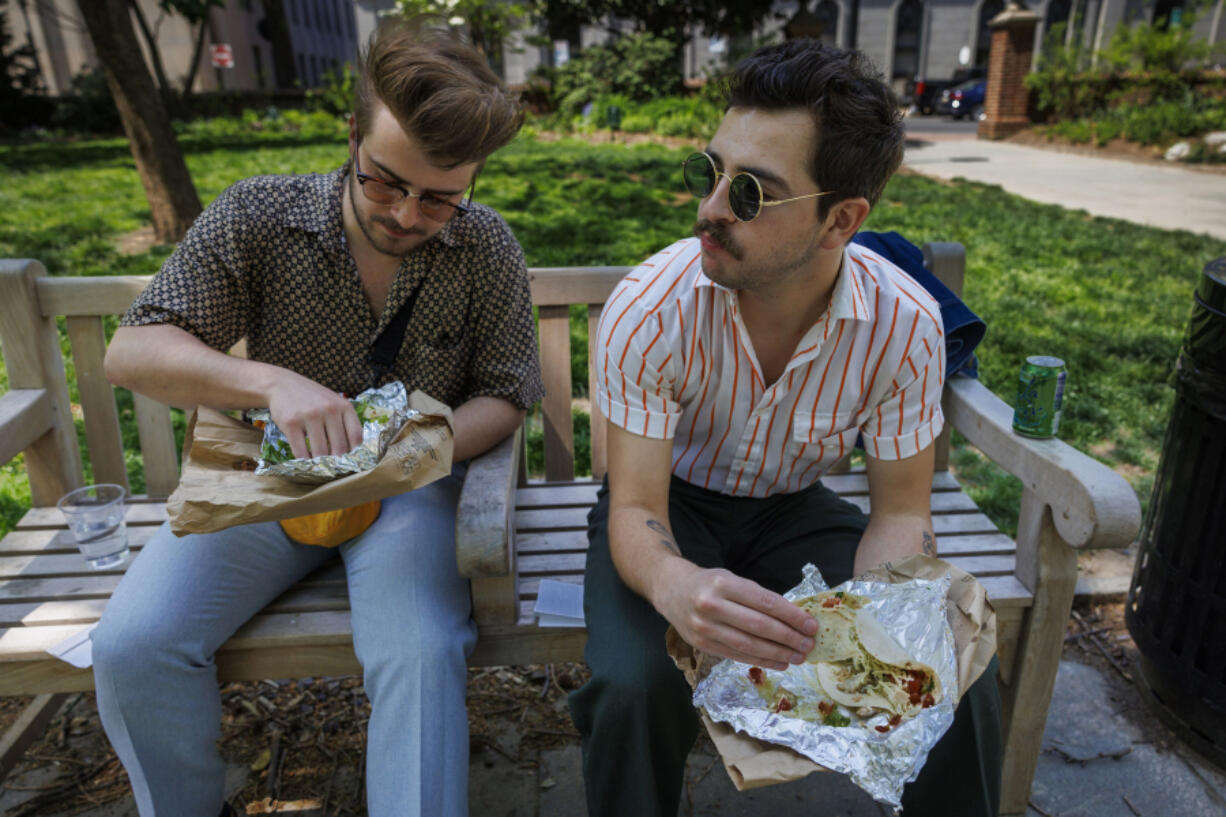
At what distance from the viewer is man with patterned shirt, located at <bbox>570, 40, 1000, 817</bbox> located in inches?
65.2

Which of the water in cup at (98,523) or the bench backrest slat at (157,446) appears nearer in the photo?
the water in cup at (98,523)

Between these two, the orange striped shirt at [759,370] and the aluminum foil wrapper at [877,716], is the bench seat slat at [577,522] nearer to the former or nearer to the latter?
the orange striped shirt at [759,370]

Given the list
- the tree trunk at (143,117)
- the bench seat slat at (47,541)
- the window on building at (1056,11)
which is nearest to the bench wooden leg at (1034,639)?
the bench seat slat at (47,541)

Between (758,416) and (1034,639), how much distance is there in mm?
805

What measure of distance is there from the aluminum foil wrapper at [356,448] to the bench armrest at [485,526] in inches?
8.2

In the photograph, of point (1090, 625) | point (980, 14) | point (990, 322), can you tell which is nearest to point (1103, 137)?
point (990, 322)

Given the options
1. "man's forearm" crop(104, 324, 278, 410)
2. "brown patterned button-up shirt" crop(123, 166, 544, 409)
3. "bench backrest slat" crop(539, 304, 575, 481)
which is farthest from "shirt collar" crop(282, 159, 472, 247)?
"bench backrest slat" crop(539, 304, 575, 481)

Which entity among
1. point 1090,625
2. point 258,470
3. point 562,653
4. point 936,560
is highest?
point 258,470

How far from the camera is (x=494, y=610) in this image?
1.90 m

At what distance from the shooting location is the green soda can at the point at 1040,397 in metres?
1.91

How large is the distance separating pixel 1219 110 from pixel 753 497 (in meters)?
15.9

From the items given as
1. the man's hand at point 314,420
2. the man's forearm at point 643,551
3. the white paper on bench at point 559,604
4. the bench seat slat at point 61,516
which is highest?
the man's hand at point 314,420

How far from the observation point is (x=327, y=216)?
6.69ft

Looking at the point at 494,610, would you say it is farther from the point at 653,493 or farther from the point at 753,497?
the point at 753,497
